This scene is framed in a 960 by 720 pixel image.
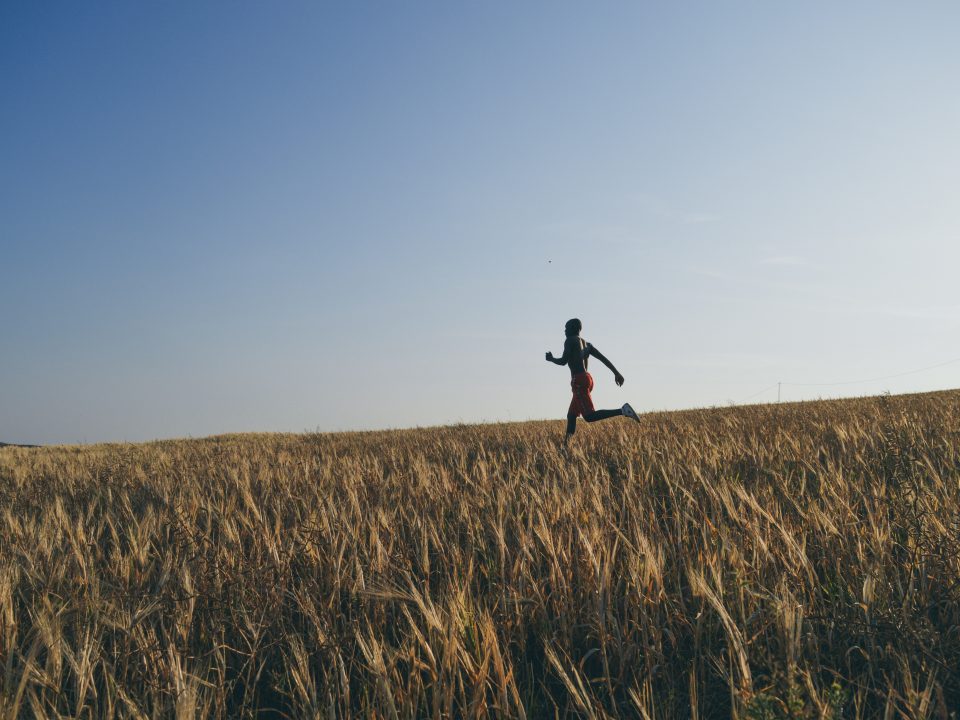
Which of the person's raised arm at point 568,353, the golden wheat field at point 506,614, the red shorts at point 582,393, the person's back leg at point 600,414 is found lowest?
the golden wheat field at point 506,614

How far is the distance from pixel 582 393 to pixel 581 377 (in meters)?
0.22

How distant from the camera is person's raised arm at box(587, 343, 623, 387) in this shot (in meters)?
8.18

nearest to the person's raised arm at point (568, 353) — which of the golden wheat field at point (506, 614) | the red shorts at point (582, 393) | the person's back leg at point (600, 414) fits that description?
the red shorts at point (582, 393)

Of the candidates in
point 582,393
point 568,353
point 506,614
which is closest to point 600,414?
point 582,393

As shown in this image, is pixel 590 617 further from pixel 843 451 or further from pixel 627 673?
pixel 843 451

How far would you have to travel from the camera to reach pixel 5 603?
2.14 m

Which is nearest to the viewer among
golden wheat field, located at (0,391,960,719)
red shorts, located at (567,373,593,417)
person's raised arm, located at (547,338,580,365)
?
golden wheat field, located at (0,391,960,719)

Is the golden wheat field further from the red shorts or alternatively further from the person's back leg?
the red shorts

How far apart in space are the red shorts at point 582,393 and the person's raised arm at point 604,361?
28 cm

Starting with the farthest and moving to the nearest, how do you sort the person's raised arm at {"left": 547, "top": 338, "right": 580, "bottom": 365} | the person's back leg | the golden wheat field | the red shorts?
the person's raised arm at {"left": 547, "top": 338, "right": 580, "bottom": 365}
the red shorts
the person's back leg
the golden wheat field

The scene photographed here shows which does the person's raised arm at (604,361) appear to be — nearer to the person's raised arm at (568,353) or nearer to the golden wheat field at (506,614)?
the person's raised arm at (568,353)

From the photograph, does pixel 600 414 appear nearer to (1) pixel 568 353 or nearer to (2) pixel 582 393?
(2) pixel 582 393

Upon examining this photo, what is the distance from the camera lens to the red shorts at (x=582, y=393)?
820 cm

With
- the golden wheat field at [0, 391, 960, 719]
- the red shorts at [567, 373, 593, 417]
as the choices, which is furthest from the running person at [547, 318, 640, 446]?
the golden wheat field at [0, 391, 960, 719]
